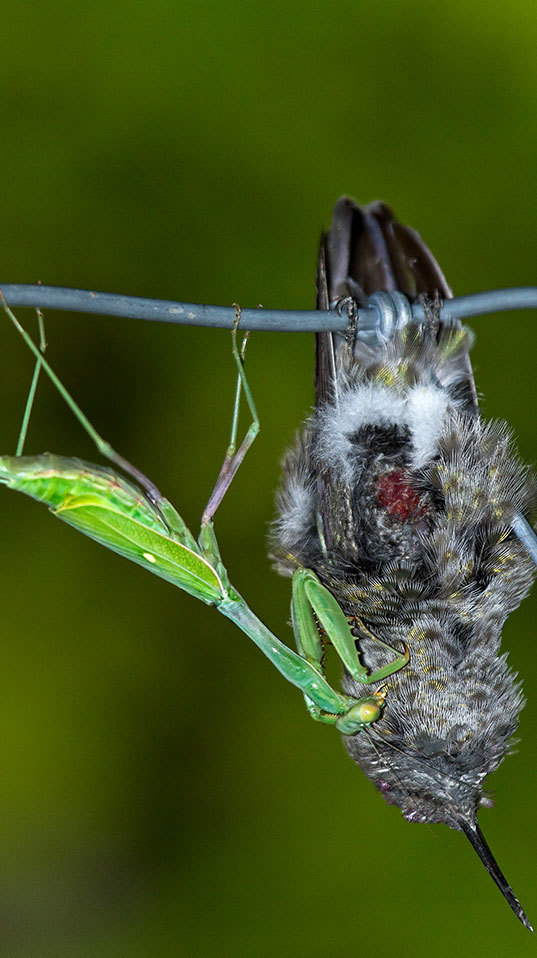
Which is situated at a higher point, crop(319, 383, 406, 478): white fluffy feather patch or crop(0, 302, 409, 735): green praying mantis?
crop(319, 383, 406, 478): white fluffy feather patch

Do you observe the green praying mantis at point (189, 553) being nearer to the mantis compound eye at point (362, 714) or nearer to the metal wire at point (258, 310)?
the mantis compound eye at point (362, 714)

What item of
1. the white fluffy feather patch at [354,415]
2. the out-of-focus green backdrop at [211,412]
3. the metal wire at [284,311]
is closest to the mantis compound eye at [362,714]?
→ the metal wire at [284,311]

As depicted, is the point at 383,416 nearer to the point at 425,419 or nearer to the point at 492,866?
the point at 425,419

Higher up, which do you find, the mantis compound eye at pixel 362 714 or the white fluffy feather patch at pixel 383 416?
the white fluffy feather patch at pixel 383 416

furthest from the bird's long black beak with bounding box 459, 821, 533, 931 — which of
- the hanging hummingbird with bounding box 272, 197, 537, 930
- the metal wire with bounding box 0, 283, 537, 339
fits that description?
the metal wire with bounding box 0, 283, 537, 339

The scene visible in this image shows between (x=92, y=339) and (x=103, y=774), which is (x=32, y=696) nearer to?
(x=103, y=774)

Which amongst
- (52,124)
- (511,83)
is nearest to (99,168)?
(52,124)

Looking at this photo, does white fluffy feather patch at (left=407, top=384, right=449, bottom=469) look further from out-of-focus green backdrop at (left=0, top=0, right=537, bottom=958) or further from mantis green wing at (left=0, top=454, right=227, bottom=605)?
out-of-focus green backdrop at (left=0, top=0, right=537, bottom=958)
